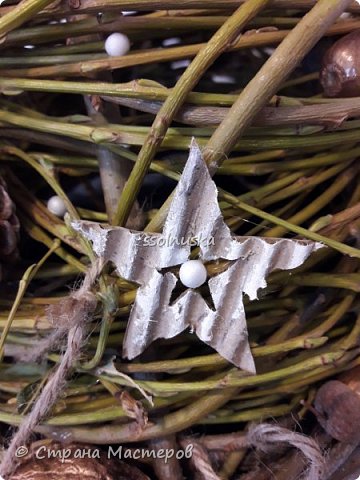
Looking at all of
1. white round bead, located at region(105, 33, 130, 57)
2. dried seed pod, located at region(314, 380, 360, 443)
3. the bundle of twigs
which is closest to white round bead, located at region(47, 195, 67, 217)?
the bundle of twigs

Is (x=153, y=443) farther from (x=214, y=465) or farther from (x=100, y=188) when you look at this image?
(x=100, y=188)

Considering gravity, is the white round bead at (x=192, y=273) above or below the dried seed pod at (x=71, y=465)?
above

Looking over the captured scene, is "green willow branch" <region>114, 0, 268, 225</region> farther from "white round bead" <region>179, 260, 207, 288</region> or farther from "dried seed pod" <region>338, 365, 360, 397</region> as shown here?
"dried seed pod" <region>338, 365, 360, 397</region>

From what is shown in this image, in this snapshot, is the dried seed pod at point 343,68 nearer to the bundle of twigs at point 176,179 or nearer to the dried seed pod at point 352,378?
the bundle of twigs at point 176,179

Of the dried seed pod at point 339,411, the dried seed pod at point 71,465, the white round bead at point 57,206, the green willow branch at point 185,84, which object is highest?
the green willow branch at point 185,84

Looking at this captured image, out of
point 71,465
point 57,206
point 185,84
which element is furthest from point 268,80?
point 71,465

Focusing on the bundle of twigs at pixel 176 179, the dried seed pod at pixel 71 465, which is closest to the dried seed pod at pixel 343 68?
the bundle of twigs at pixel 176 179
